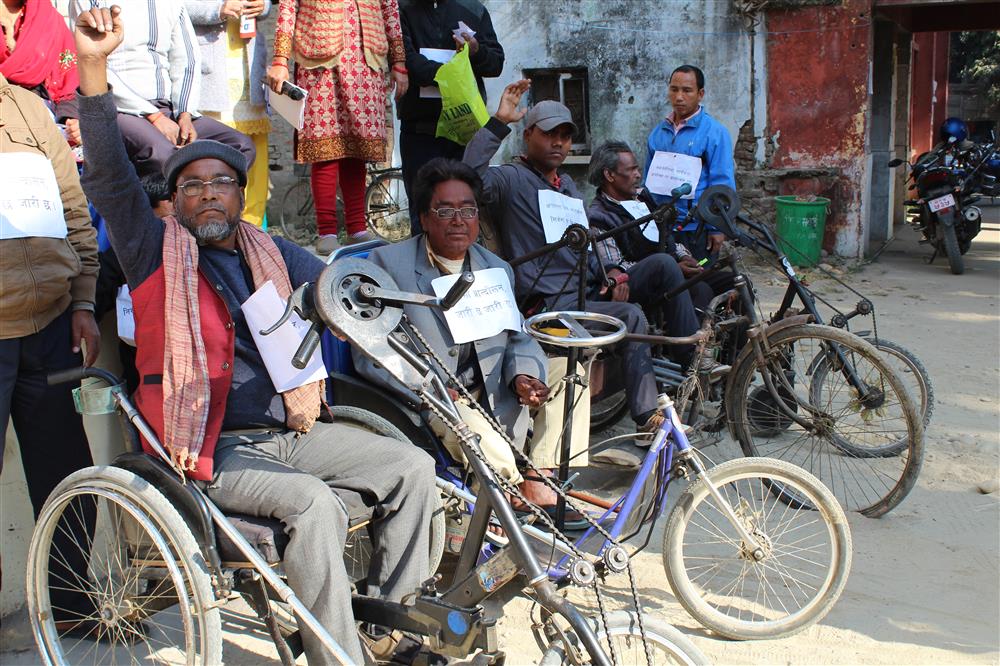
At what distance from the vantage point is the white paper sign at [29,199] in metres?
3.09

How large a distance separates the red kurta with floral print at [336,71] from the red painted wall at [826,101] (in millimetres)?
5424

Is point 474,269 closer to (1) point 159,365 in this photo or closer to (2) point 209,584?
(1) point 159,365

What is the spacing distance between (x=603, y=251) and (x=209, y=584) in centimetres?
287

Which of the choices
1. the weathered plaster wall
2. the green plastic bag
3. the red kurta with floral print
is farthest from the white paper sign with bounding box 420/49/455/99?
the weathered plaster wall

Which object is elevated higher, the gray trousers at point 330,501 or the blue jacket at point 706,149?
the blue jacket at point 706,149

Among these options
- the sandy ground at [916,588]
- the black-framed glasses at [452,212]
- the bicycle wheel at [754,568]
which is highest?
the black-framed glasses at [452,212]

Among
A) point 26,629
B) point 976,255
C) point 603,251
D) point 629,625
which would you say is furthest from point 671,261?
point 976,255

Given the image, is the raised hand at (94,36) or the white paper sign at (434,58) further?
the white paper sign at (434,58)

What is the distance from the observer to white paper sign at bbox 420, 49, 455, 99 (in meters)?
5.40

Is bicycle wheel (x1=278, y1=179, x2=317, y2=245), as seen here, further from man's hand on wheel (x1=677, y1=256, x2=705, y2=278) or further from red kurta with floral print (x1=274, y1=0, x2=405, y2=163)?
man's hand on wheel (x1=677, y1=256, x2=705, y2=278)

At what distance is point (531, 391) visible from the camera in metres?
3.63

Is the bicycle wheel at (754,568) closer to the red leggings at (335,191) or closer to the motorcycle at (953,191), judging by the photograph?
the red leggings at (335,191)

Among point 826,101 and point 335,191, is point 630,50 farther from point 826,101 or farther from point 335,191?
point 335,191

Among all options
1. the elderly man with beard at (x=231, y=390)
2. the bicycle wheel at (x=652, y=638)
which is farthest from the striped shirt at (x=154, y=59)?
the bicycle wheel at (x=652, y=638)
